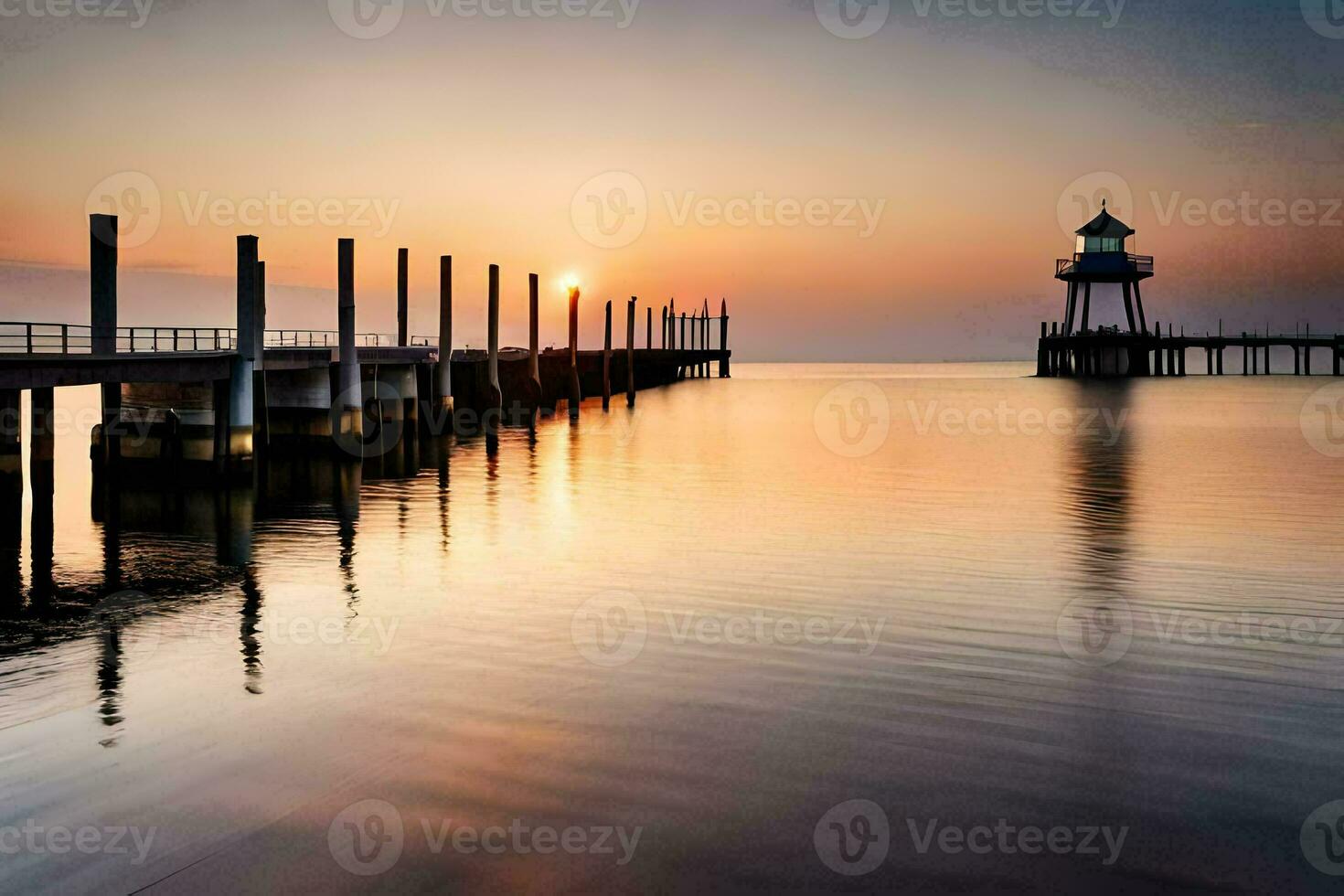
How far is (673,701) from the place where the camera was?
412 inches

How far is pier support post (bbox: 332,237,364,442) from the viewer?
35.9m

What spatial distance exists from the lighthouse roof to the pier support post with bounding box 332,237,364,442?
98.0m

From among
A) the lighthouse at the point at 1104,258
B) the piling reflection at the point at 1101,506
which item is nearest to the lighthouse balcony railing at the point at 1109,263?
the lighthouse at the point at 1104,258

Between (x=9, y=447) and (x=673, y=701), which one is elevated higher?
(x=9, y=447)

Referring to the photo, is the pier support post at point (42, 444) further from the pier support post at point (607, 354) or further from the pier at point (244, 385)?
the pier support post at point (607, 354)

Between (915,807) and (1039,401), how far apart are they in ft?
293

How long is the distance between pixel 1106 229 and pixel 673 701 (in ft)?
387

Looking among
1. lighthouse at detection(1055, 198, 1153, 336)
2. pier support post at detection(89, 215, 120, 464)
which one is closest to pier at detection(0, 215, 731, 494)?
pier support post at detection(89, 215, 120, 464)

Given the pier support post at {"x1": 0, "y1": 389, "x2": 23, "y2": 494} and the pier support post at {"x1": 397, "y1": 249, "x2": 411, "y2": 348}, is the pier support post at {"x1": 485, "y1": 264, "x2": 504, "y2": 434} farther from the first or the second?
the pier support post at {"x1": 0, "y1": 389, "x2": 23, "y2": 494}

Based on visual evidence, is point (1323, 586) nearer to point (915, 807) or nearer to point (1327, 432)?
point (915, 807)

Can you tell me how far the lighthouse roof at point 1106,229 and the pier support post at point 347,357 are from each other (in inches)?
3858

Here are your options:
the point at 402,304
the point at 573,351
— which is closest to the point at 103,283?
the point at 402,304

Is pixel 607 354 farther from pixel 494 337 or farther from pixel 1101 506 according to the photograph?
pixel 1101 506

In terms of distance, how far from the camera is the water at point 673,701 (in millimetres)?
7160
